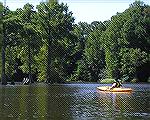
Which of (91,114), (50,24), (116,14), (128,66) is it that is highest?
(116,14)

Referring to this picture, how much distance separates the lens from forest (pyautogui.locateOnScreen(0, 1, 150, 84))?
77.5 m

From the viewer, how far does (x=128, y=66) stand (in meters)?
93.4

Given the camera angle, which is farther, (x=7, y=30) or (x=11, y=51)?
(x=11, y=51)

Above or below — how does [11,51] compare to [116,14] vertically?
below

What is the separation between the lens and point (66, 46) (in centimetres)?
8262


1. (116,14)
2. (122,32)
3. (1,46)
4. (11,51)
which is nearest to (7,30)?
(1,46)

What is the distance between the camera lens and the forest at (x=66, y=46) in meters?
77.5

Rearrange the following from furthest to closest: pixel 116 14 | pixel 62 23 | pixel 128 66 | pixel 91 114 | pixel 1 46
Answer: pixel 116 14
pixel 128 66
pixel 62 23
pixel 1 46
pixel 91 114

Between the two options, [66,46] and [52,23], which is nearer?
[52,23]

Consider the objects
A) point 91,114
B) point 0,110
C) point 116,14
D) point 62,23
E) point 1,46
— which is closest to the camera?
point 91,114

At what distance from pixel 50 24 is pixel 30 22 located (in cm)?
535

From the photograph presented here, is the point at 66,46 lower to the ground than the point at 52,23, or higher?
lower

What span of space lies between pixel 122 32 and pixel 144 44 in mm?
5925

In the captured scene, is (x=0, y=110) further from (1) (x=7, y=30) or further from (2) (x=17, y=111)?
(1) (x=7, y=30)
